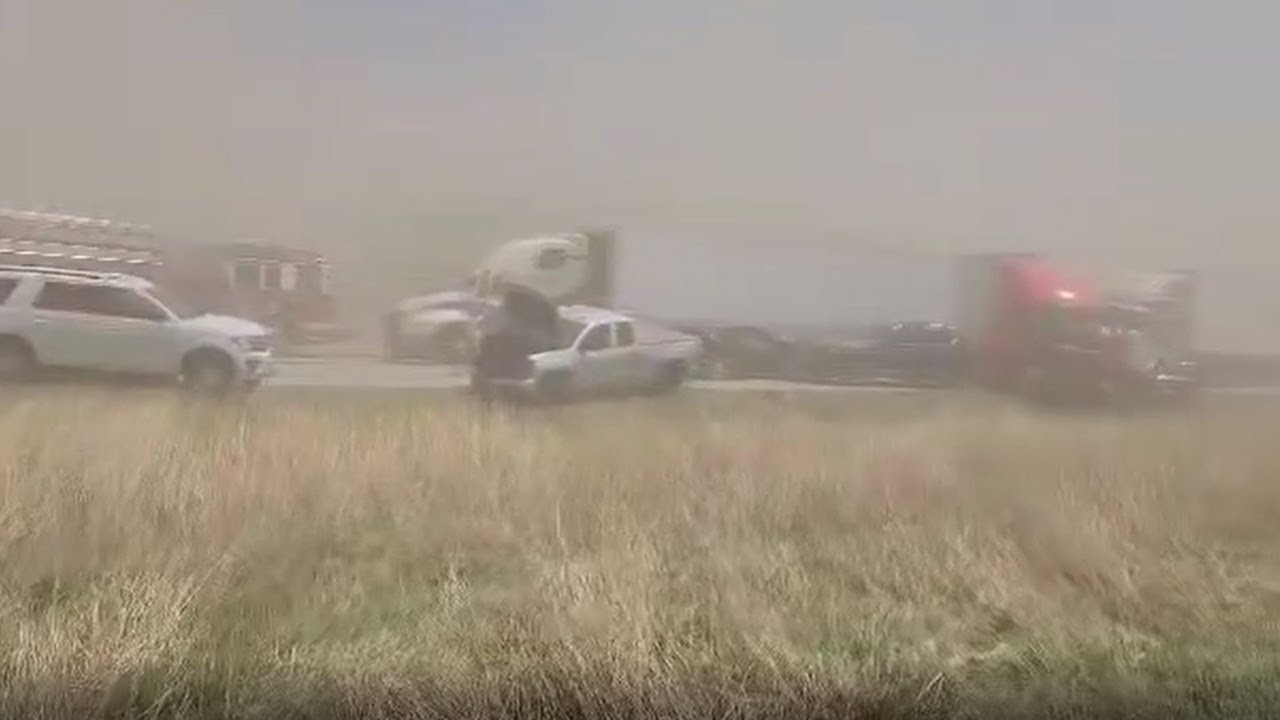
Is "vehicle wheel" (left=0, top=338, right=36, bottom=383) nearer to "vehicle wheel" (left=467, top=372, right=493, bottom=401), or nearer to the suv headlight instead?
the suv headlight

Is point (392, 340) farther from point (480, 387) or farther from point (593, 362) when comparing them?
point (593, 362)

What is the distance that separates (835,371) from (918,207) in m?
0.23

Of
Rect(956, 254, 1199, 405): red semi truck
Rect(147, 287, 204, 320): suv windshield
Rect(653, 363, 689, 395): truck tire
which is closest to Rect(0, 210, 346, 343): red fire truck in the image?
Rect(147, 287, 204, 320): suv windshield

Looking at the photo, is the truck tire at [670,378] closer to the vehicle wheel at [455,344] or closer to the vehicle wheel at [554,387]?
the vehicle wheel at [554,387]

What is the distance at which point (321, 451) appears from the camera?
163 cm

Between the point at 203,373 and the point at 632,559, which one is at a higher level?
the point at 203,373

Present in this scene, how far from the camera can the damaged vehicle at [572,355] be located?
5.39 feet

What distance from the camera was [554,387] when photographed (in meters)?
1.67

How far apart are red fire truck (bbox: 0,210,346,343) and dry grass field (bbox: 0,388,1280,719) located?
0.37 feet

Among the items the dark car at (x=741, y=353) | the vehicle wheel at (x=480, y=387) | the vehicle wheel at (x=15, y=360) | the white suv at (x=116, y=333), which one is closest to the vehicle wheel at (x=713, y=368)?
the dark car at (x=741, y=353)

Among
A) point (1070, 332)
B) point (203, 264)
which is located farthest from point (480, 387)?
point (1070, 332)

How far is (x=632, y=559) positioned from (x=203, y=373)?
1.82 ft

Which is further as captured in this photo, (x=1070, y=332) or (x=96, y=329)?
(x=1070, y=332)

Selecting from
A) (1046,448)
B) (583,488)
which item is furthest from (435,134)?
Result: (1046,448)
